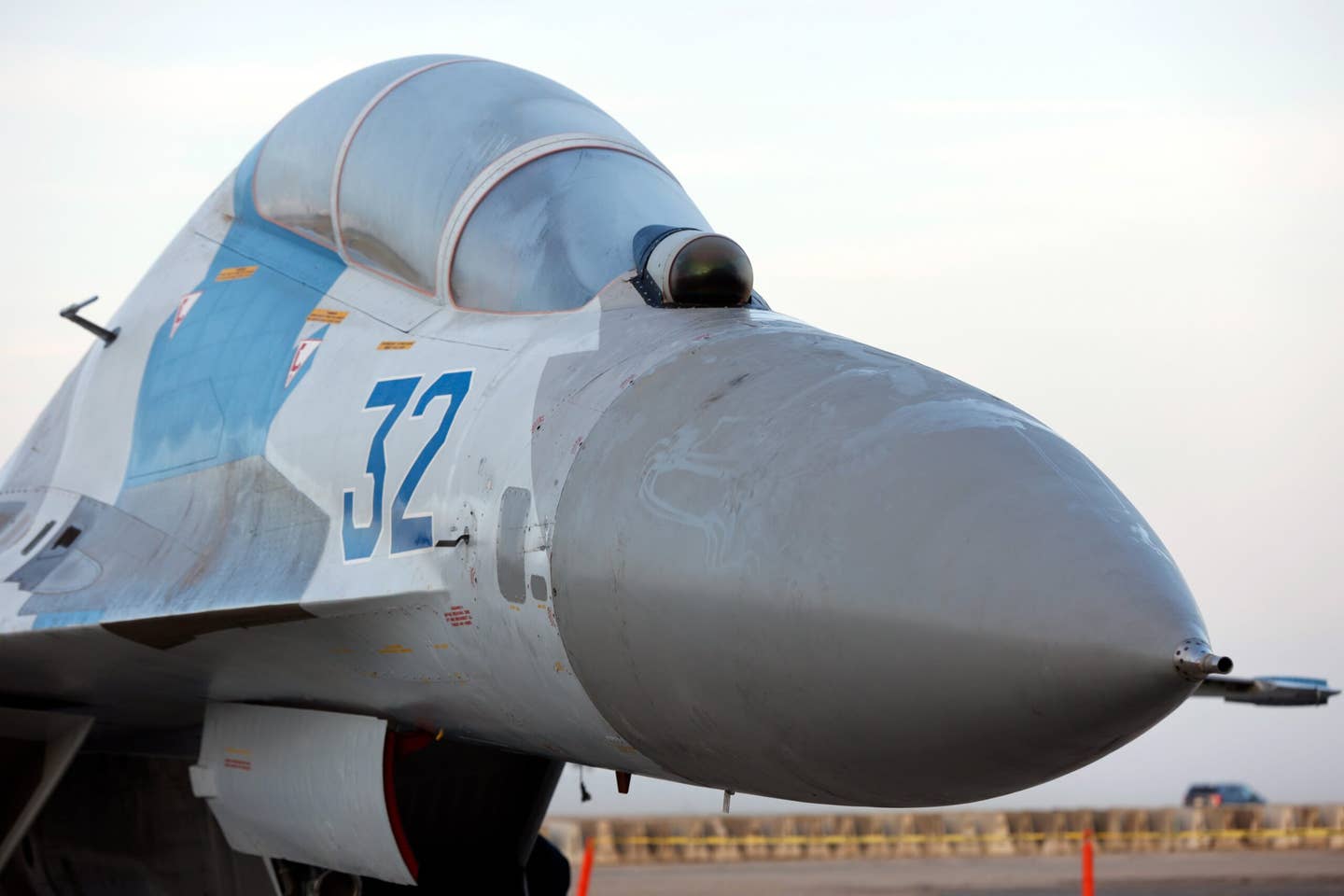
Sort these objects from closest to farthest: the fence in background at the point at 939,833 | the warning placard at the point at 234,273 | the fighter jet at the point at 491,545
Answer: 1. the fighter jet at the point at 491,545
2. the warning placard at the point at 234,273
3. the fence in background at the point at 939,833

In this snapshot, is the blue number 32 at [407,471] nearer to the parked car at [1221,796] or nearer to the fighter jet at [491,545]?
the fighter jet at [491,545]

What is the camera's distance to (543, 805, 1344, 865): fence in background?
1938 centimetres

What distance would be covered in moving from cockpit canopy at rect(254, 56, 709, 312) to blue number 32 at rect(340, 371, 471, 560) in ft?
1.08

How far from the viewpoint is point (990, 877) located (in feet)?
52.6

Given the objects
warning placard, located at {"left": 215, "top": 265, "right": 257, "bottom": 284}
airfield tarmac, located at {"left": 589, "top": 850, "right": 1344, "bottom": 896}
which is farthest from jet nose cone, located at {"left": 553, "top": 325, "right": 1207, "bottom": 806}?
airfield tarmac, located at {"left": 589, "top": 850, "right": 1344, "bottom": 896}

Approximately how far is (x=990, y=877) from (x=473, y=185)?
13012mm

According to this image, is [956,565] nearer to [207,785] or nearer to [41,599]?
[207,785]

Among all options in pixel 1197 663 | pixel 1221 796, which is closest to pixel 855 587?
pixel 1197 663

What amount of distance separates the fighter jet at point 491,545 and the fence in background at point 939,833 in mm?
13587

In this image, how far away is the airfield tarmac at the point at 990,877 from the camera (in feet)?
47.5

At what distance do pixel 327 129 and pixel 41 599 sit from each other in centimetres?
185

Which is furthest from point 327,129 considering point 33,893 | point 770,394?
point 33,893

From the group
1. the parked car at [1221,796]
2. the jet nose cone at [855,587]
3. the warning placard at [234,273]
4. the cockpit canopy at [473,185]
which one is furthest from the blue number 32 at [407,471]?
the parked car at [1221,796]

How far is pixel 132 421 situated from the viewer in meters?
5.64
